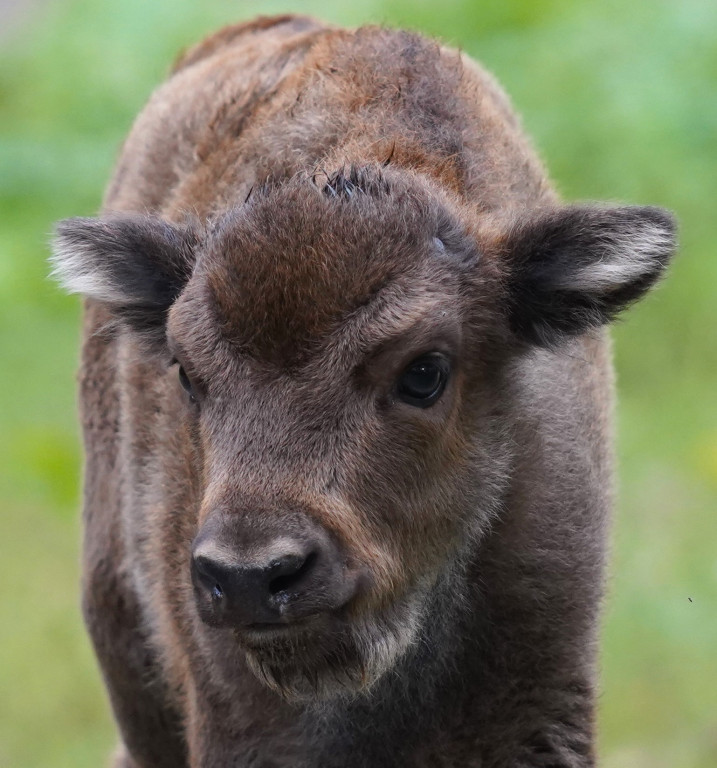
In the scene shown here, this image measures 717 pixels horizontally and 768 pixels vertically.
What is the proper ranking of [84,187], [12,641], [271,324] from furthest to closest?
[84,187]
[12,641]
[271,324]

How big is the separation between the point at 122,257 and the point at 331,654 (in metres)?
1.94

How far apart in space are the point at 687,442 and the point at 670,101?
3547 mm

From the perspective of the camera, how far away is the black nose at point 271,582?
18.4ft

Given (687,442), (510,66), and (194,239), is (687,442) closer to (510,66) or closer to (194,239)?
(510,66)

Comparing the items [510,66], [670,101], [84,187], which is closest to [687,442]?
[670,101]

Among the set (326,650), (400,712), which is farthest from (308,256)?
(400,712)

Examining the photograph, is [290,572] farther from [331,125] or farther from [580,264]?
[331,125]

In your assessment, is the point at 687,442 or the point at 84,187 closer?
the point at 687,442

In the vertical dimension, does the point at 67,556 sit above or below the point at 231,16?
below

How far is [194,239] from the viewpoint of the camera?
696 cm

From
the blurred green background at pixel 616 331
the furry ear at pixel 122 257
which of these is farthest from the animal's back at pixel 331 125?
the blurred green background at pixel 616 331

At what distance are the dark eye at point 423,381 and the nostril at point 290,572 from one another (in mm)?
834

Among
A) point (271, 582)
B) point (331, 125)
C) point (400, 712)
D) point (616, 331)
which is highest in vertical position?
point (331, 125)

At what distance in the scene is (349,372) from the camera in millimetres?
6082
